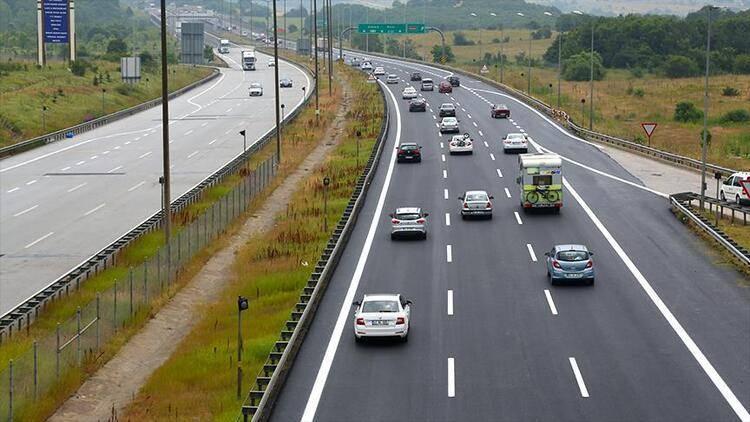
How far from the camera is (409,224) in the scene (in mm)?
50125

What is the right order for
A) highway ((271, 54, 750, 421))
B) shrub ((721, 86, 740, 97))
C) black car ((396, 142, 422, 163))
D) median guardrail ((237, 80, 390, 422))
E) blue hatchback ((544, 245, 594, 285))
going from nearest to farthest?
median guardrail ((237, 80, 390, 422)) → highway ((271, 54, 750, 421)) → blue hatchback ((544, 245, 594, 285)) → black car ((396, 142, 422, 163)) → shrub ((721, 86, 740, 97))

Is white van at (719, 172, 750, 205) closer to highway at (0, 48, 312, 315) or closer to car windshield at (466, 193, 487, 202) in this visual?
car windshield at (466, 193, 487, 202)

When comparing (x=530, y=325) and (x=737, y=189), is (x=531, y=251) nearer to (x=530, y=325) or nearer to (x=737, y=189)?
(x=530, y=325)

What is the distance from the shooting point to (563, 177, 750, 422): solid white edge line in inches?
1118

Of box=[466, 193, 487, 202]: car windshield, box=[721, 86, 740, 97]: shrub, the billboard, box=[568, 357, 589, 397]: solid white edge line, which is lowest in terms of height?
box=[568, 357, 589, 397]: solid white edge line

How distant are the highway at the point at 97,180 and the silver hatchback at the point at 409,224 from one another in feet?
44.3

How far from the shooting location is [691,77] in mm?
186500

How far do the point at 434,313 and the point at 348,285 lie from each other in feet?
17.0

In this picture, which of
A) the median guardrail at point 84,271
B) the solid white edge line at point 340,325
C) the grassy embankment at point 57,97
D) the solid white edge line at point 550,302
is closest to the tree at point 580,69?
the grassy embankment at point 57,97

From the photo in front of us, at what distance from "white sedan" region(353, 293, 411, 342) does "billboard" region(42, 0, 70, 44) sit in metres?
110

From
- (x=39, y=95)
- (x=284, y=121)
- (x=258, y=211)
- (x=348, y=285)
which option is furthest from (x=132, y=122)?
(x=348, y=285)

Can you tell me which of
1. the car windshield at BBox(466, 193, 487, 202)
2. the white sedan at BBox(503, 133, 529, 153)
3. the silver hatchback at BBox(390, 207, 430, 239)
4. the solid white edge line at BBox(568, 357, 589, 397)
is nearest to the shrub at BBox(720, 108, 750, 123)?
the white sedan at BBox(503, 133, 529, 153)

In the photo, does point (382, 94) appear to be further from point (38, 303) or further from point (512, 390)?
point (512, 390)

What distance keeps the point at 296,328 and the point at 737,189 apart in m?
31.5
